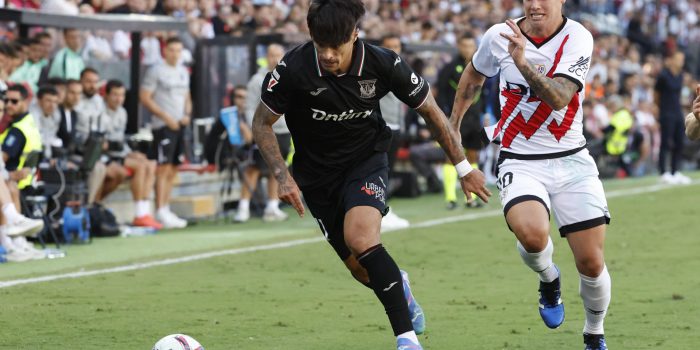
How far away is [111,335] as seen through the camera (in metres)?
8.66

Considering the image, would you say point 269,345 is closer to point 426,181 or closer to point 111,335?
point 111,335

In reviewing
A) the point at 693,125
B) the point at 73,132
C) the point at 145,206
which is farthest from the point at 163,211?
the point at 693,125

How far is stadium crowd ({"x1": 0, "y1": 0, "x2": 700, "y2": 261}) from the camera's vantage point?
576 inches

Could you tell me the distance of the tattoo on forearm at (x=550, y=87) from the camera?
301 inches

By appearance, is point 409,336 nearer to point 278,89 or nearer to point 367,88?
point 367,88

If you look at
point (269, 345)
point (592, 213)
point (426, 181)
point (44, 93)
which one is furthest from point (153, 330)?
point (426, 181)

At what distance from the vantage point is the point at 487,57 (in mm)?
8422

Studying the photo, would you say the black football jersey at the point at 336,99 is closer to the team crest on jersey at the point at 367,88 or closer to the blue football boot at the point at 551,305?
the team crest on jersey at the point at 367,88

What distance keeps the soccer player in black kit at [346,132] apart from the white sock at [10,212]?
202 inches

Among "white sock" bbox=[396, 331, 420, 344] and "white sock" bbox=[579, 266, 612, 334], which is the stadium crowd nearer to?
"white sock" bbox=[579, 266, 612, 334]

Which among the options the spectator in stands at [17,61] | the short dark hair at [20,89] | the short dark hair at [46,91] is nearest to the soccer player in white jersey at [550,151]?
the short dark hair at [20,89]

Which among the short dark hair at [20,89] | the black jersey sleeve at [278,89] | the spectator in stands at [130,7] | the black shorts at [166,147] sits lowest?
the black shorts at [166,147]

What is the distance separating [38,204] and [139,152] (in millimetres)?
2679

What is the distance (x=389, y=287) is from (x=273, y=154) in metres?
1.06
